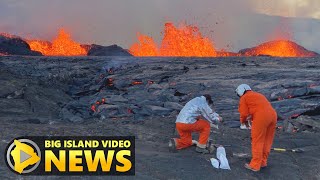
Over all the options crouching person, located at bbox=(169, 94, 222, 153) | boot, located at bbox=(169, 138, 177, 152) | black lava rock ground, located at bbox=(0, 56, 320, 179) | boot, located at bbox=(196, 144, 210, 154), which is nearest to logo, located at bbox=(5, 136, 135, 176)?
black lava rock ground, located at bbox=(0, 56, 320, 179)

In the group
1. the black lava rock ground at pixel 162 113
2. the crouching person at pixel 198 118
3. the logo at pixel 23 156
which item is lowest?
the black lava rock ground at pixel 162 113

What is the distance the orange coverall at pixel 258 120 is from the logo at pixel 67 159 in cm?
287

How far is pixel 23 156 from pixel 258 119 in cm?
531

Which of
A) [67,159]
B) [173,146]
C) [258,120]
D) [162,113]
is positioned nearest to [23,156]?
[67,159]

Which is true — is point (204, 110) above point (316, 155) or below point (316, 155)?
above

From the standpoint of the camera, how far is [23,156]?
930cm

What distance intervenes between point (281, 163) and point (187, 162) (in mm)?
2565

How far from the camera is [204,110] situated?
10.5m

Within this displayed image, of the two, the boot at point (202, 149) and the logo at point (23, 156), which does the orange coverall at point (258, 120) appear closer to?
the boot at point (202, 149)

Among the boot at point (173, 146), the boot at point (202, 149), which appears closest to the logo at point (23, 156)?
the boot at point (173, 146)

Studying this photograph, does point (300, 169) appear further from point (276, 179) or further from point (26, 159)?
point (26, 159)

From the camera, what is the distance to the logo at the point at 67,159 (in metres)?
9.00

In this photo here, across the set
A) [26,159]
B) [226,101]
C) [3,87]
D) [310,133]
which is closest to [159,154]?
[26,159]

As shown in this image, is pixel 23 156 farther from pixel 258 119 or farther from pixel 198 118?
pixel 258 119
